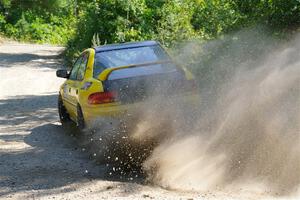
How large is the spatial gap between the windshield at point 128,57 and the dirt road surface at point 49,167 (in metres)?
1.51

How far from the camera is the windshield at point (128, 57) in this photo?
819 cm

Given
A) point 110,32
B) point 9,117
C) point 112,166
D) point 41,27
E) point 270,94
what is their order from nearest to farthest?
point 112,166 < point 270,94 < point 9,117 < point 110,32 < point 41,27

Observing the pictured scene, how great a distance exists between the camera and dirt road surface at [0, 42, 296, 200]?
227 inches

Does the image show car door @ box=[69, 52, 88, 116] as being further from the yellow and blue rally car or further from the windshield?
the windshield

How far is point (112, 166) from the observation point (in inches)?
282

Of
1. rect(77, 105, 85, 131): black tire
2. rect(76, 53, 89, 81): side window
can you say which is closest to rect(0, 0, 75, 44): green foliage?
rect(76, 53, 89, 81): side window

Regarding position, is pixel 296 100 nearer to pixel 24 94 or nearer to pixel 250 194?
pixel 250 194

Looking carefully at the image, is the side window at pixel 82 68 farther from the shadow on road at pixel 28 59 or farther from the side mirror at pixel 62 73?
the shadow on road at pixel 28 59

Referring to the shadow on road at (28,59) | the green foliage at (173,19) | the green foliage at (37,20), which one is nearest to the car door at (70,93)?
the green foliage at (173,19)

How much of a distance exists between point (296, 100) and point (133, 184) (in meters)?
3.45

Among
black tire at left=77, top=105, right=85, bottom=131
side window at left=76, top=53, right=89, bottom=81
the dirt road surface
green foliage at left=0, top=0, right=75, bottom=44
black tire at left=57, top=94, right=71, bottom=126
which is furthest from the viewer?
green foliage at left=0, top=0, right=75, bottom=44

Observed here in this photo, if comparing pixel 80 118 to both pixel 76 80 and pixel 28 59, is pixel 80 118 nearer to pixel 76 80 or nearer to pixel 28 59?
pixel 76 80

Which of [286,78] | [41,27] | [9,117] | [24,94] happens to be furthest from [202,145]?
[41,27]

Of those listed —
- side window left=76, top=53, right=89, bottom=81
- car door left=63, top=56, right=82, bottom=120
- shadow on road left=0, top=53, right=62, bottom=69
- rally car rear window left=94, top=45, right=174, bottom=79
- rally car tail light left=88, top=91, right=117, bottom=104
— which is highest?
rally car rear window left=94, top=45, right=174, bottom=79
